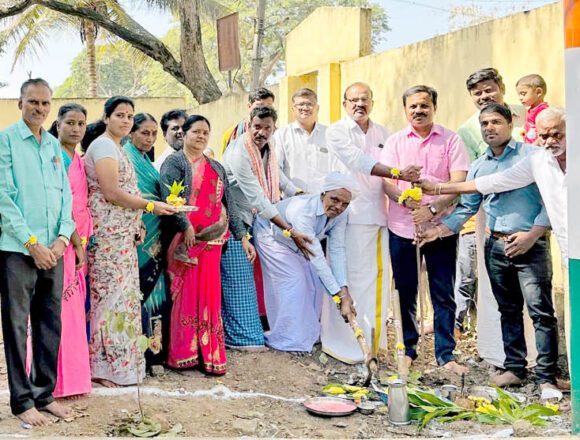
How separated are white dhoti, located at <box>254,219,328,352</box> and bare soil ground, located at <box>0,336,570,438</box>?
0.26 meters

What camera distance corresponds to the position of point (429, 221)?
5.66 meters

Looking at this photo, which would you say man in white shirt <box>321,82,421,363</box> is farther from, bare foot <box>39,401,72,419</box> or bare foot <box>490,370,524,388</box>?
bare foot <box>39,401,72,419</box>

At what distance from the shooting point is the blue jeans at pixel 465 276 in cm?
646

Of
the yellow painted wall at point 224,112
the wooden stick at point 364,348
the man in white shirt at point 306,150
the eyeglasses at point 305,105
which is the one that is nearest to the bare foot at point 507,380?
the wooden stick at point 364,348

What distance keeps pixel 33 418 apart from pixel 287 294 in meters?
2.42

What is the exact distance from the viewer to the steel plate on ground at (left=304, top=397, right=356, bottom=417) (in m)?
4.71

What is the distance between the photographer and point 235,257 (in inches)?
234

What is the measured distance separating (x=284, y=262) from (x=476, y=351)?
1.78 meters

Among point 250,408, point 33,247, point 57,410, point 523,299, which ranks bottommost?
point 250,408

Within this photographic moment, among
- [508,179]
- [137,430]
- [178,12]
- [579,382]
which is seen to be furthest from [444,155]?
[178,12]

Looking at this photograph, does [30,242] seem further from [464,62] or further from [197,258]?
[464,62]

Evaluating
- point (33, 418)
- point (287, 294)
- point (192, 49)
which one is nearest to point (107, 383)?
point (33, 418)

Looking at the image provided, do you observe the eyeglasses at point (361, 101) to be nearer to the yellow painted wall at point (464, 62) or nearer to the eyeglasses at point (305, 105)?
the eyeglasses at point (305, 105)

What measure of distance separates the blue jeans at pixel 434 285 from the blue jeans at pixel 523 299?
343mm
